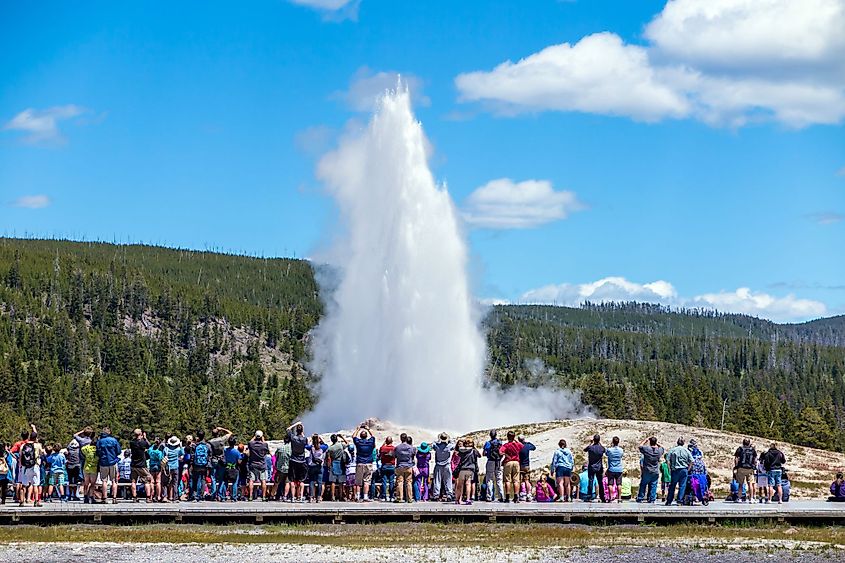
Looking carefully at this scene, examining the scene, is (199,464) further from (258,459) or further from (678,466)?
(678,466)

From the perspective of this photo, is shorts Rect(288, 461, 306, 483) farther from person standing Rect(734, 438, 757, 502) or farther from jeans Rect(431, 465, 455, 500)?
person standing Rect(734, 438, 757, 502)

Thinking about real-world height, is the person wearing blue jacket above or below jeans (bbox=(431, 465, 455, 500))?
above

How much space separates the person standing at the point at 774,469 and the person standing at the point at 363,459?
8203mm

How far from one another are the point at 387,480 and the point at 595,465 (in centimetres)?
436

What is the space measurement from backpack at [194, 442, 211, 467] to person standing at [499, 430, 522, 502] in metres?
5.99

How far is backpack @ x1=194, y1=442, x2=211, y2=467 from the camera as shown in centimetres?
2539

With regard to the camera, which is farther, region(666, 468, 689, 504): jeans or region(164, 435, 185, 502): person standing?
region(164, 435, 185, 502): person standing

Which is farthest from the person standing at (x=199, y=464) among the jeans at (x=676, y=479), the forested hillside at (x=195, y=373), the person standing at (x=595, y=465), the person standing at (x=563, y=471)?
the forested hillside at (x=195, y=373)

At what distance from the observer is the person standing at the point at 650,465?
25297 millimetres

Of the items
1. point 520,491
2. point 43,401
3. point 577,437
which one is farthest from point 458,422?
point 43,401

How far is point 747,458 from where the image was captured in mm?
25844

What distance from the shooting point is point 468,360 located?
5312 cm

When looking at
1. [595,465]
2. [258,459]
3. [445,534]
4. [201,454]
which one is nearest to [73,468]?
[201,454]

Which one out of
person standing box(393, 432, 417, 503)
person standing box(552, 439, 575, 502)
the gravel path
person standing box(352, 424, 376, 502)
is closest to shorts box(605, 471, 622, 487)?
person standing box(552, 439, 575, 502)
